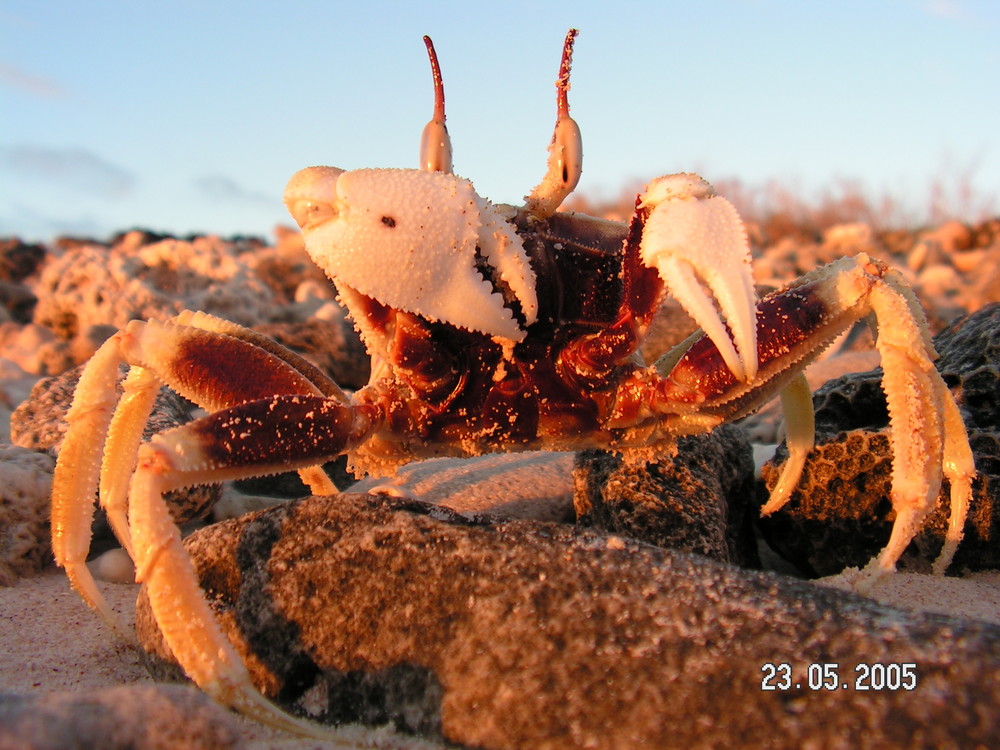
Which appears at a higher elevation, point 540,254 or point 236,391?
point 540,254

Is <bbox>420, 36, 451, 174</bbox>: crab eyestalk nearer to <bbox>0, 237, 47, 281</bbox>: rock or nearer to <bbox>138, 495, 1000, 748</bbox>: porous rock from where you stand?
<bbox>138, 495, 1000, 748</bbox>: porous rock

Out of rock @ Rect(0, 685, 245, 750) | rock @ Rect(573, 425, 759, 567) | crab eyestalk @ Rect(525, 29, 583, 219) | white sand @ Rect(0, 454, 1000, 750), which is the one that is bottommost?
white sand @ Rect(0, 454, 1000, 750)

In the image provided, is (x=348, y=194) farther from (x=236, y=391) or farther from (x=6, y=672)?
(x=6, y=672)

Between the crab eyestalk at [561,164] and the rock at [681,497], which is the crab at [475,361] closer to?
the crab eyestalk at [561,164]

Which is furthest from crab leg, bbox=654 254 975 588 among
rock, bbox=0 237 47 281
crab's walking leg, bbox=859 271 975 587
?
rock, bbox=0 237 47 281

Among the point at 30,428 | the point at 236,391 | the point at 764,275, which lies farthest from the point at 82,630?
the point at 764,275

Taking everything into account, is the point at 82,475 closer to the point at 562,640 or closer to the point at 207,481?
the point at 207,481
